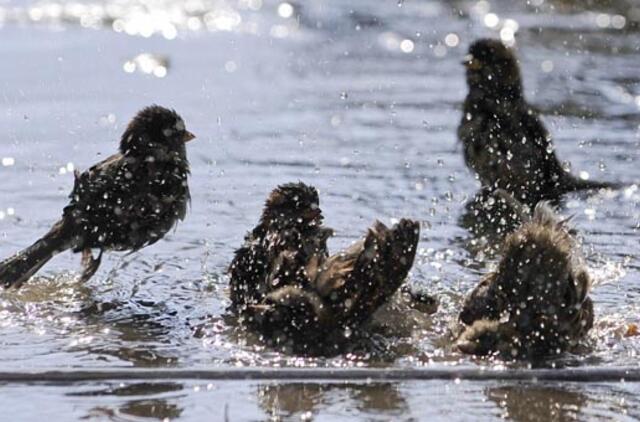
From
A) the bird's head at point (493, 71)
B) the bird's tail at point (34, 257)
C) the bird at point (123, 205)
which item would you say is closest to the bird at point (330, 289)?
the bird's tail at point (34, 257)

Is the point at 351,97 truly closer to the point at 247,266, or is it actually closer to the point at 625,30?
the point at 625,30

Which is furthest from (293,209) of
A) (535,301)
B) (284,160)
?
(284,160)

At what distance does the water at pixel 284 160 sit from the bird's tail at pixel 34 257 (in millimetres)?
83

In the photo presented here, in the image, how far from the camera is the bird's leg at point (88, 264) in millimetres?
7855

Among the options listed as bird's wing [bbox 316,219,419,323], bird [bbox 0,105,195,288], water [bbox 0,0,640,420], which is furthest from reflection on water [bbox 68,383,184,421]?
bird [bbox 0,105,195,288]

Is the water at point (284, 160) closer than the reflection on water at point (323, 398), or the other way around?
the reflection on water at point (323, 398)

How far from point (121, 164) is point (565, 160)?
3.20 meters

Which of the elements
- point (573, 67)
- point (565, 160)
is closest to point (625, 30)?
point (573, 67)

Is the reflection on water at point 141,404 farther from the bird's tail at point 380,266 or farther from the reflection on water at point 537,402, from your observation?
the reflection on water at point 537,402

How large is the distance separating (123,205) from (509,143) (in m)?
2.91

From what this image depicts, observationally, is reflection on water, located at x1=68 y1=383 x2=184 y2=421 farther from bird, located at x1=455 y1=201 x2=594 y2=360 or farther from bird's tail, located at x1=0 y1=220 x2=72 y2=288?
bird's tail, located at x1=0 y1=220 x2=72 y2=288

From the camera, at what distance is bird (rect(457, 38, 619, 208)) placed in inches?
386

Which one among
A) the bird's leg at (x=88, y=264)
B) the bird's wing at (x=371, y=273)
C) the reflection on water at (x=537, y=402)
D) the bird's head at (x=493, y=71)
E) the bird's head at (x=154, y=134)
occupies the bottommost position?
the reflection on water at (x=537, y=402)

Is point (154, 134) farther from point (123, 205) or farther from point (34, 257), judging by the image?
point (34, 257)
